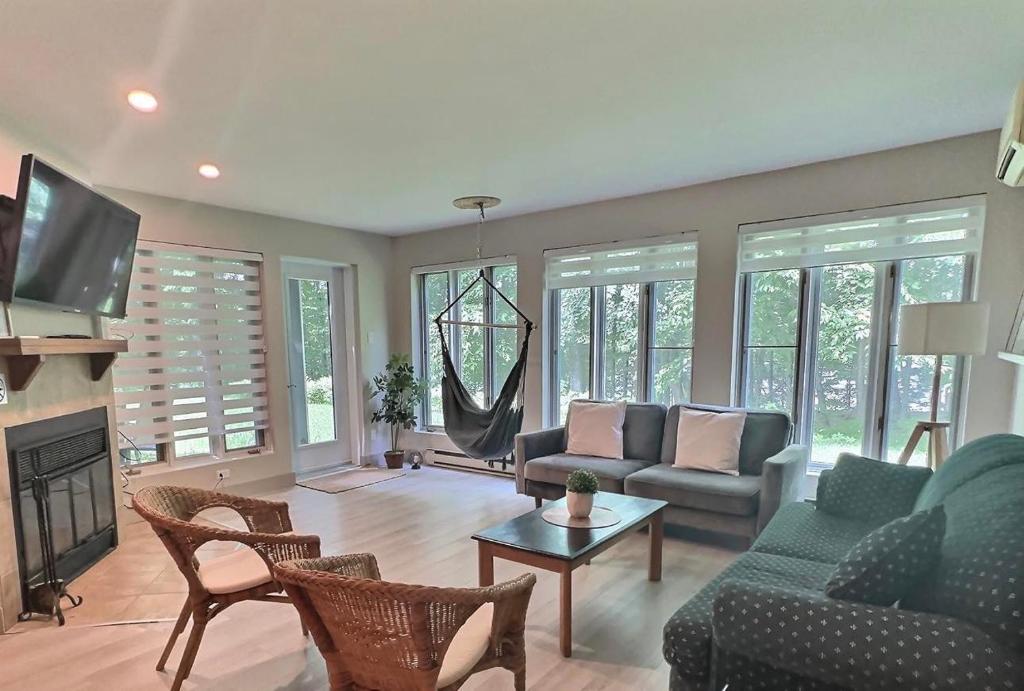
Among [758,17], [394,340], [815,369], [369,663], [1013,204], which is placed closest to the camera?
[369,663]

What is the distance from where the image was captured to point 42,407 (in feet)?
8.36

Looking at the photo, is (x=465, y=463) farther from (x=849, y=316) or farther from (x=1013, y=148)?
(x=1013, y=148)

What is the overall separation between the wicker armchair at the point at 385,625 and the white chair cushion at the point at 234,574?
2.16 ft

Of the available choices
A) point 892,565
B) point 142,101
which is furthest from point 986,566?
point 142,101

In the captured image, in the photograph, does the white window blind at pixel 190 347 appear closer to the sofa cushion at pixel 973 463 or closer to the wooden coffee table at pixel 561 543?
the wooden coffee table at pixel 561 543

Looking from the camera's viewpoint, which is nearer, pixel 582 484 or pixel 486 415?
pixel 582 484

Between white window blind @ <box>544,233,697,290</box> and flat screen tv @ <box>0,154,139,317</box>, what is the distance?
2.98m

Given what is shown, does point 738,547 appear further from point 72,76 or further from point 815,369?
point 72,76

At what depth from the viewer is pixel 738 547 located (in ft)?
9.85

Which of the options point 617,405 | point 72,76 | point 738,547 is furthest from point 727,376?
point 72,76

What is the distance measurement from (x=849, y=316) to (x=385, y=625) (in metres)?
3.25

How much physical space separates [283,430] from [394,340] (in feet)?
4.93

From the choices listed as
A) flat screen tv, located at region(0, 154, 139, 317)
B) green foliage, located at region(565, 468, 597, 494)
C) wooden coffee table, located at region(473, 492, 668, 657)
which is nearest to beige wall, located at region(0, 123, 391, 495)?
flat screen tv, located at region(0, 154, 139, 317)

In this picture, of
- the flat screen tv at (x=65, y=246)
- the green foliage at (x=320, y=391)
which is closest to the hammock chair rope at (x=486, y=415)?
the green foliage at (x=320, y=391)
